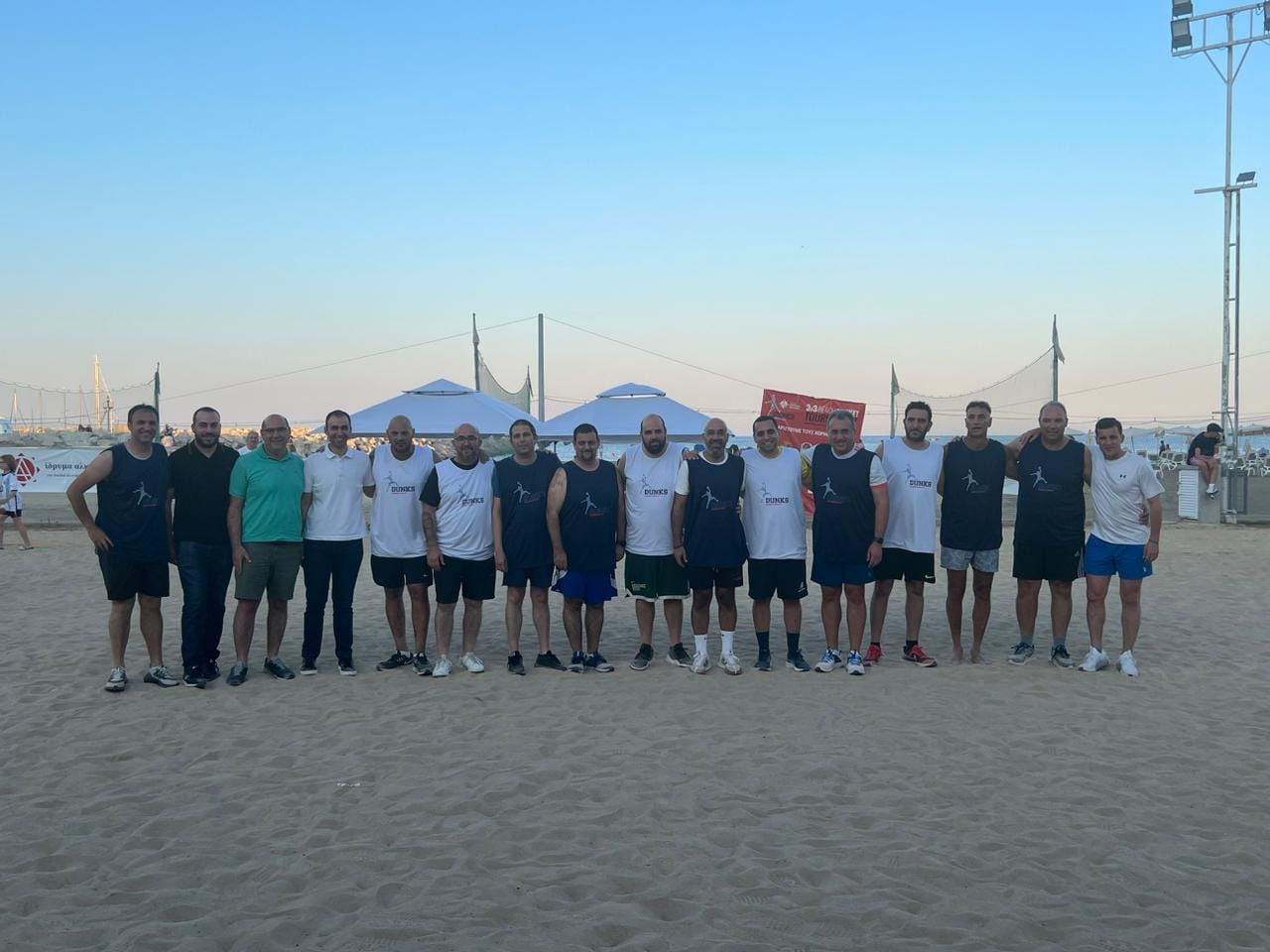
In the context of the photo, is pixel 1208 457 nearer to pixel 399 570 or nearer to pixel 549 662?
pixel 549 662

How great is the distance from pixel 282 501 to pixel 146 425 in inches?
36.4

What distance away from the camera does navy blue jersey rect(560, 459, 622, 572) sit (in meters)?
6.44

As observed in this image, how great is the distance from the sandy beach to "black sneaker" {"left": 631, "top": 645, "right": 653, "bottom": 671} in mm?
133

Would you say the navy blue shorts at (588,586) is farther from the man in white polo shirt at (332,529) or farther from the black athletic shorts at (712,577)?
the man in white polo shirt at (332,529)

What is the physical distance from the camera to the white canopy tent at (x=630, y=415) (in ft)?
52.9

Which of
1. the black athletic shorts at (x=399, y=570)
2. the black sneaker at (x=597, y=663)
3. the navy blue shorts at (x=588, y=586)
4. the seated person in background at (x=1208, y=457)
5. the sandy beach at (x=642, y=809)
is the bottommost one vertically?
the sandy beach at (x=642, y=809)

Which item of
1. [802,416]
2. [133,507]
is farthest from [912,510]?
[802,416]

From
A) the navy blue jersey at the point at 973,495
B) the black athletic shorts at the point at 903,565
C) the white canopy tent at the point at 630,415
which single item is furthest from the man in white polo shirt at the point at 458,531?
the white canopy tent at the point at 630,415

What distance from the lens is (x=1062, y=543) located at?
650 cm

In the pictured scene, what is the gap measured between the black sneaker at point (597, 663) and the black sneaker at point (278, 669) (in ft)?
6.47

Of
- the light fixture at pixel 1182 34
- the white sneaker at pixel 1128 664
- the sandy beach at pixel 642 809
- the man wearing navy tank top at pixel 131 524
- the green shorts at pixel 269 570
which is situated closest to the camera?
the sandy beach at pixel 642 809

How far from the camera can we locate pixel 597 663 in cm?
662

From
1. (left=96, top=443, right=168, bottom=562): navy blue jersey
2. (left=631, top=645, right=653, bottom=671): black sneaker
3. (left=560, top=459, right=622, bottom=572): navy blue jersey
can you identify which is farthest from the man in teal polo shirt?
(left=631, top=645, right=653, bottom=671): black sneaker

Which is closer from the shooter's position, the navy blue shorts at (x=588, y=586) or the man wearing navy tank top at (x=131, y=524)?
the man wearing navy tank top at (x=131, y=524)
